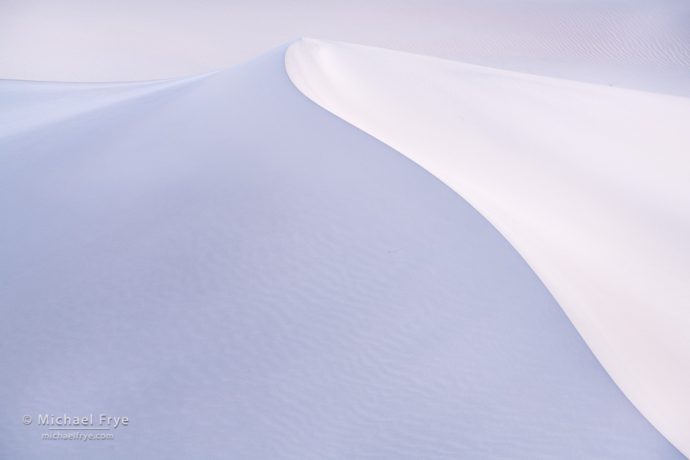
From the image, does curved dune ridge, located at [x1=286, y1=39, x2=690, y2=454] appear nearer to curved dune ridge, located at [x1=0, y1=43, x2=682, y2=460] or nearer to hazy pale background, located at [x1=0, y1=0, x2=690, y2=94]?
curved dune ridge, located at [x1=0, y1=43, x2=682, y2=460]

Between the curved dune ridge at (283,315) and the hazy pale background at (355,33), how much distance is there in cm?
906

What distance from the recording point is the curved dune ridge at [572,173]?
341 centimetres

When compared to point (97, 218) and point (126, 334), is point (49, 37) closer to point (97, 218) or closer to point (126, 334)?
point (97, 218)

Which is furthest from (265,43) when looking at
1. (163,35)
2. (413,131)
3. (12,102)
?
(413,131)

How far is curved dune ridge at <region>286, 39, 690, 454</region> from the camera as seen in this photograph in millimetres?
3414

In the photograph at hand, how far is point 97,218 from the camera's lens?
162 inches

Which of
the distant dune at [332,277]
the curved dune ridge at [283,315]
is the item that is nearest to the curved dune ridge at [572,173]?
the distant dune at [332,277]

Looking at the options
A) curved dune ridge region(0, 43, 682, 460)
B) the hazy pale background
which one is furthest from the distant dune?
the hazy pale background

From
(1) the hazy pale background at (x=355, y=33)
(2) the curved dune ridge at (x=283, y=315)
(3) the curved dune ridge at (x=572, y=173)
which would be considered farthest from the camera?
(1) the hazy pale background at (x=355, y=33)

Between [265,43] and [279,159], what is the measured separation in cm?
1208

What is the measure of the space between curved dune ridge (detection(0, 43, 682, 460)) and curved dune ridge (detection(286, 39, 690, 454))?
240 millimetres

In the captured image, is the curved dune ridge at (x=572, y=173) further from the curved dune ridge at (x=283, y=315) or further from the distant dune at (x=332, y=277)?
the curved dune ridge at (x=283, y=315)

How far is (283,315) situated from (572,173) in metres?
3.12

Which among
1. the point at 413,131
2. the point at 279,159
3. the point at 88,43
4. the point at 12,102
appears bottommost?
the point at 279,159
